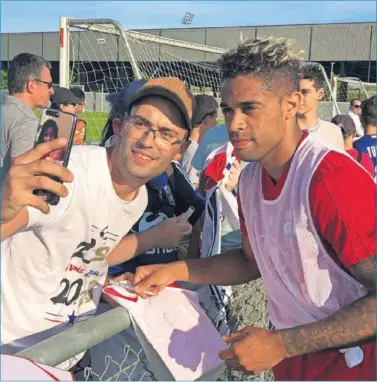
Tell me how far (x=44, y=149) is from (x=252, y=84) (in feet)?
2.92

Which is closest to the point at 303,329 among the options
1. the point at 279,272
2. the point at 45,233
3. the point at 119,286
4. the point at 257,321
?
the point at 279,272

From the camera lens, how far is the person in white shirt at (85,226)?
214 cm

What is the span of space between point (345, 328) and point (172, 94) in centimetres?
115

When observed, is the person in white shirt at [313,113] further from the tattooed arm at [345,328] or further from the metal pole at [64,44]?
the metal pole at [64,44]

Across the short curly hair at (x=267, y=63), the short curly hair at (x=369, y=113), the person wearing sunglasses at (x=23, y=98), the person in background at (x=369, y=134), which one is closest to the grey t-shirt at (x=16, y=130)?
the person wearing sunglasses at (x=23, y=98)

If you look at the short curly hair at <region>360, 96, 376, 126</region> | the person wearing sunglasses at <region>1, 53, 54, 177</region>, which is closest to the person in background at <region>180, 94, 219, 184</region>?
the person wearing sunglasses at <region>1, 53, 54, 177</region>

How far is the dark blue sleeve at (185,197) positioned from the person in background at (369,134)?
3.32m

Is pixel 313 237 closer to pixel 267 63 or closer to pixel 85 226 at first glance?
pixel 267 63

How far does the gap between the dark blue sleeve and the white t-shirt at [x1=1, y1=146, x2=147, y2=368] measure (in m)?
0.77

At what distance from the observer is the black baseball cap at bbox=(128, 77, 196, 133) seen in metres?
2.40

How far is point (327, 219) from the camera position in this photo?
1.92m

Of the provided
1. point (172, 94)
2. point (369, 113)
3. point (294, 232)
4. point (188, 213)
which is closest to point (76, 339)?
point (294, 232)

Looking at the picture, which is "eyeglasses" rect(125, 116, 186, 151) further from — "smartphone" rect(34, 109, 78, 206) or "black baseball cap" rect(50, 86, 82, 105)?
"black baseball cap" rect(50, 86, 82, 105)

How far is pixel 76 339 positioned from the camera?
1832 millimetres
